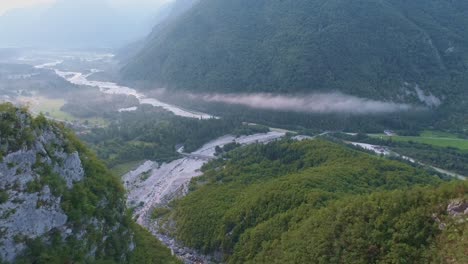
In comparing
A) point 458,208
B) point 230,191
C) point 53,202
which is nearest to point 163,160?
point 230,191

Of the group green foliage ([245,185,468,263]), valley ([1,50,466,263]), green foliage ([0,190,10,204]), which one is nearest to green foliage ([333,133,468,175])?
valley ([1,50,466,263])

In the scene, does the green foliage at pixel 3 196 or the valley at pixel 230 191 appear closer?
the green foliage at pixel 3 196

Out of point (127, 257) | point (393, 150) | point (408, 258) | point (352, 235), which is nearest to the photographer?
point (408, 258)

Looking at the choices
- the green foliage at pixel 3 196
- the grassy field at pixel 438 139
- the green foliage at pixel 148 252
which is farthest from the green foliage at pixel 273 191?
the grassy field at pixel 438 139

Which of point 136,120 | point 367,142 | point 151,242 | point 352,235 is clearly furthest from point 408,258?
point 136,120

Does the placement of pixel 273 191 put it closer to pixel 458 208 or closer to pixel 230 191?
pixel 230 191

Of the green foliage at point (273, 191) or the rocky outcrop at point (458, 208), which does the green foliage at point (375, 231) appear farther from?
the green foliage at point (273, 191)

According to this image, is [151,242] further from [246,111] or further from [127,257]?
[246,111]
